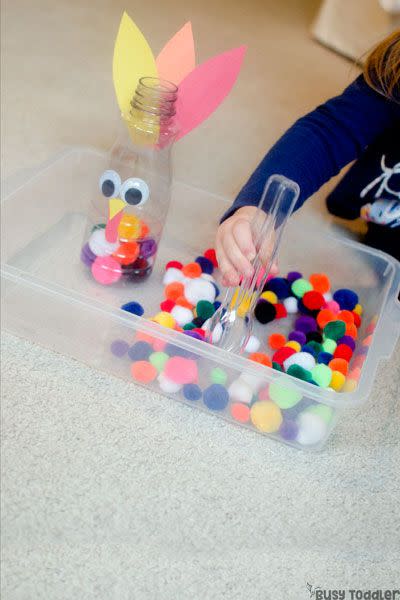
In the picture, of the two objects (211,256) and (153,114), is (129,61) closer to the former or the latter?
(153,114)

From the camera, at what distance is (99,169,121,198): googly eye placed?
806 mm

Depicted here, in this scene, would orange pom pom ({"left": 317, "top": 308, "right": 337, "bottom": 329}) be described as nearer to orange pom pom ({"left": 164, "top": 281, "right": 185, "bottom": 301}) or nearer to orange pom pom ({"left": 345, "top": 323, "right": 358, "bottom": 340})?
orange pom pom ({"left": 345, "top": 323, "right": 358, "bottom": 340})

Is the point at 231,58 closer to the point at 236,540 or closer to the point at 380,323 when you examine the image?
the point at 380,323

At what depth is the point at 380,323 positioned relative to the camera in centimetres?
82

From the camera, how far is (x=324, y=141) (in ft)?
3.16

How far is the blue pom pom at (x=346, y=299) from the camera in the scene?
0.93 m

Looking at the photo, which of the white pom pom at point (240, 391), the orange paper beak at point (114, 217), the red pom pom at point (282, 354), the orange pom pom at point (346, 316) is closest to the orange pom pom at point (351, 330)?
the orange pom pom at point (346, 316)

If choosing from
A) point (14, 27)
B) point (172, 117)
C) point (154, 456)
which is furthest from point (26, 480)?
point (14, 27)

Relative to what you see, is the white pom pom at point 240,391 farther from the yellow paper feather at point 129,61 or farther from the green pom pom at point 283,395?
the yellow paper feather at point 129,61

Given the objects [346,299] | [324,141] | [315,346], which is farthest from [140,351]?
[324,141]

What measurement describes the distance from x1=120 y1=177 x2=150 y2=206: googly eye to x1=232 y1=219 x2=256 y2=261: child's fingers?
12cm

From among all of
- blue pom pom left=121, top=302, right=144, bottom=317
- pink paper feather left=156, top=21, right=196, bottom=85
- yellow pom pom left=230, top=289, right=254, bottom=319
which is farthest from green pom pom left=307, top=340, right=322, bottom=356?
pink paper feather left=156, top=21, right=196, bottom=85

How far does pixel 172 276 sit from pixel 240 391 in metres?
0.24

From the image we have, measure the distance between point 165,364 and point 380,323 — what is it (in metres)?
0.27
